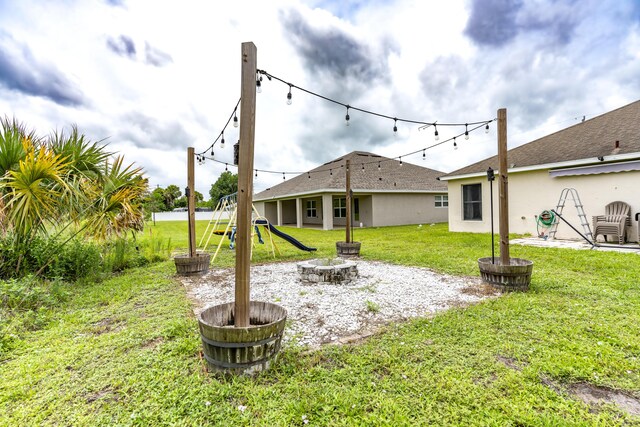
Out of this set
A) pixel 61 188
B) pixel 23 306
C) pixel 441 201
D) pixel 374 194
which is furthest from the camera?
Result: pixel 441 201

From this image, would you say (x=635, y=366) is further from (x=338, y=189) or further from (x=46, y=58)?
(x=338, y=189)

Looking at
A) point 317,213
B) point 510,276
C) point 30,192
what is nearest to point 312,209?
point 317,213

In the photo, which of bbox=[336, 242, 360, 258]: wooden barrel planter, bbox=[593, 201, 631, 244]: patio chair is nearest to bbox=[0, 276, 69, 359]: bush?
bbox=[336, 242, 360, 258]: wooden barrel planter

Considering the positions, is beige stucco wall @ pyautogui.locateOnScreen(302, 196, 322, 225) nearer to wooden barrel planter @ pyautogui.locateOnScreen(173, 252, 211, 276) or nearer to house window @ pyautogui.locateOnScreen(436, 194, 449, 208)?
house window @ pyautogui.locateOnScreen(436, 194, 449, 208)

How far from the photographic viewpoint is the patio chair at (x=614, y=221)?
7.78 meters

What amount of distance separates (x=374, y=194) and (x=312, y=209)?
644cm

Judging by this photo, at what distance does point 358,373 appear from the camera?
224 centimetres

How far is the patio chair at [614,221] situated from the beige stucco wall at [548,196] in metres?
0.16

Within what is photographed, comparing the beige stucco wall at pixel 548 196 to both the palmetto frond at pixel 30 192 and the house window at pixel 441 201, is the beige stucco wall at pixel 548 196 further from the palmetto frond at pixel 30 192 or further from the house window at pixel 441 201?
the palmetto frond at pixel 30 192

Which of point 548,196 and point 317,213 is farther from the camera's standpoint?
point 317,213

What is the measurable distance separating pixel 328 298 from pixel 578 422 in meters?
2.94

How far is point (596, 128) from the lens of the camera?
10.6m

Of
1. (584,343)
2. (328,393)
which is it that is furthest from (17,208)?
(584,343)

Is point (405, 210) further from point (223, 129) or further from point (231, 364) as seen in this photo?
point (231, 364)
